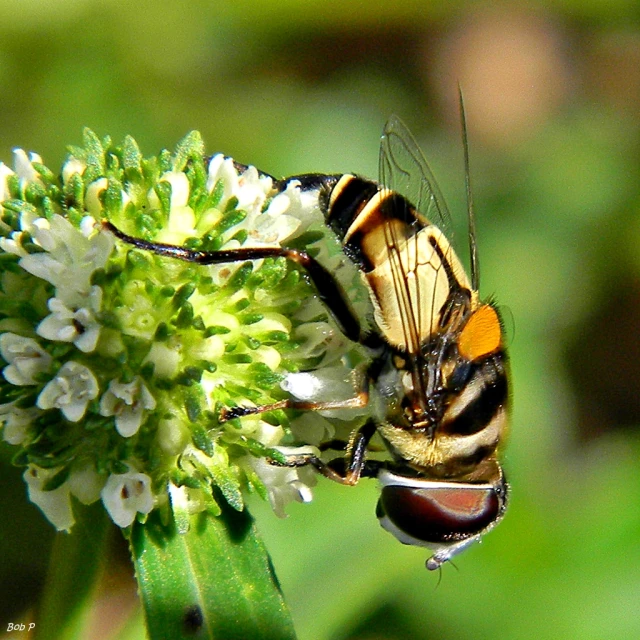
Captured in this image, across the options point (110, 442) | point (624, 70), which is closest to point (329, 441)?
point (110, 442)

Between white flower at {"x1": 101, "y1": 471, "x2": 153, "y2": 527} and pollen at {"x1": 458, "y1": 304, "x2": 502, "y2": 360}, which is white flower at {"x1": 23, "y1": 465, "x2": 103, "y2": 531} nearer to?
white flower at {"x1": 101, "y1": 471, "x2": 153, "y2": 527}

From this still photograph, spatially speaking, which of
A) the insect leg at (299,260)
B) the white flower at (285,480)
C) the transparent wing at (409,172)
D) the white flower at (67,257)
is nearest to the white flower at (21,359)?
the white flower at (67,257)

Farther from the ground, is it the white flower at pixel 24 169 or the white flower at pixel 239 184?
the white flower at pixel 24 169

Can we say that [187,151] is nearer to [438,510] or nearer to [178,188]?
[178,188]

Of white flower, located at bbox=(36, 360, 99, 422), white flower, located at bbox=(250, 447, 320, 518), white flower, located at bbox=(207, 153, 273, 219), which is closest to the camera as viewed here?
white flower, located at bbox=(36, 360, 99, 422)

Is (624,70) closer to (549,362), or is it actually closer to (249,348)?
(549,362)

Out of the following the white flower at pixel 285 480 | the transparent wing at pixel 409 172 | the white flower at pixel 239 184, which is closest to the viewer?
the white flower at pixel 285 480

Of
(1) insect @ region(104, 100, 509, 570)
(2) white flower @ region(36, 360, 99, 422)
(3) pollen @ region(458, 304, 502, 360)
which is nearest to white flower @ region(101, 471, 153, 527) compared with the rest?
(2) white flower @ region(36, 360, 99, 422)

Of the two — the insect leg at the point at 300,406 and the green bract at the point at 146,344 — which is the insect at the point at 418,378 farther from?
the green bract at the point at 146,344

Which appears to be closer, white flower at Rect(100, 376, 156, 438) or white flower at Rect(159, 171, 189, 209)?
white flower at Rect(100, 376, 156, 438)
